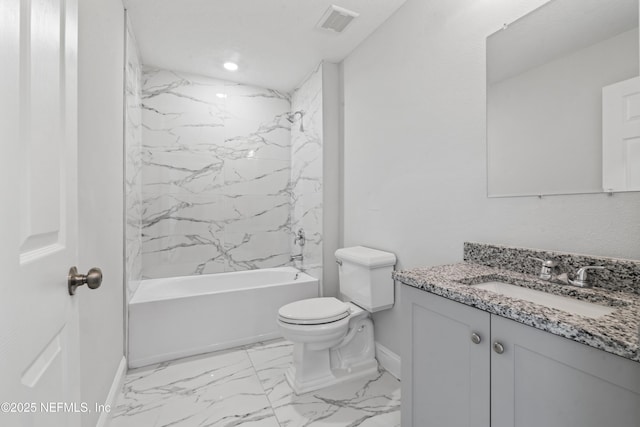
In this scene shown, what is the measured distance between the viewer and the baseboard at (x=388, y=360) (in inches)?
80.6

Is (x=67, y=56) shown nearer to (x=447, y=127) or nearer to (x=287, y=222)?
(x=447, y=127)

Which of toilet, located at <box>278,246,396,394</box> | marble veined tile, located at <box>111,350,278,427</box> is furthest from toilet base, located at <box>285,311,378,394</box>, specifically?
marble veined tile, located at <box>111,350,278,427</box>

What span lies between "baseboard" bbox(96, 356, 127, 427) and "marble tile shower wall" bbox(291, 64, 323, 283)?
1.62 metres

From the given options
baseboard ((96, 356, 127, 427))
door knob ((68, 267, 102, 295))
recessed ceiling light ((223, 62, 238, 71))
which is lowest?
baseboard ((96, 356, 127, 427))

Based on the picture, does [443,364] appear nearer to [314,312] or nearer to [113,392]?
[314,312]

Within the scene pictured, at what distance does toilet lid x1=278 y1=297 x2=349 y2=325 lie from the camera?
181 centimetres

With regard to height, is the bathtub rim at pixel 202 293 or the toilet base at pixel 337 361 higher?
the bathtub rim at pixel 202 293

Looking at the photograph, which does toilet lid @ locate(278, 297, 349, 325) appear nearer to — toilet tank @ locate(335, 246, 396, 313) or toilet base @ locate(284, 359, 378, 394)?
toilet tank @ locate(335, 246, 396, 313)

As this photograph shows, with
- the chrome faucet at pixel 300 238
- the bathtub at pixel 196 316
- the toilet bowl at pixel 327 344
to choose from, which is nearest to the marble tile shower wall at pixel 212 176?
the chrome faucet at pixel 300 238

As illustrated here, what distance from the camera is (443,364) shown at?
3.51ft

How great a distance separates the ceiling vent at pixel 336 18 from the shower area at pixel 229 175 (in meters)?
0.54

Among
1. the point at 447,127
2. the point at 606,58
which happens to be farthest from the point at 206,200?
the point at 606,58

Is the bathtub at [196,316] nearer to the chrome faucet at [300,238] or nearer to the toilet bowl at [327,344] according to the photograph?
the chrome faucet at [300,238]

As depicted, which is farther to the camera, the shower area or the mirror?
the shower area
